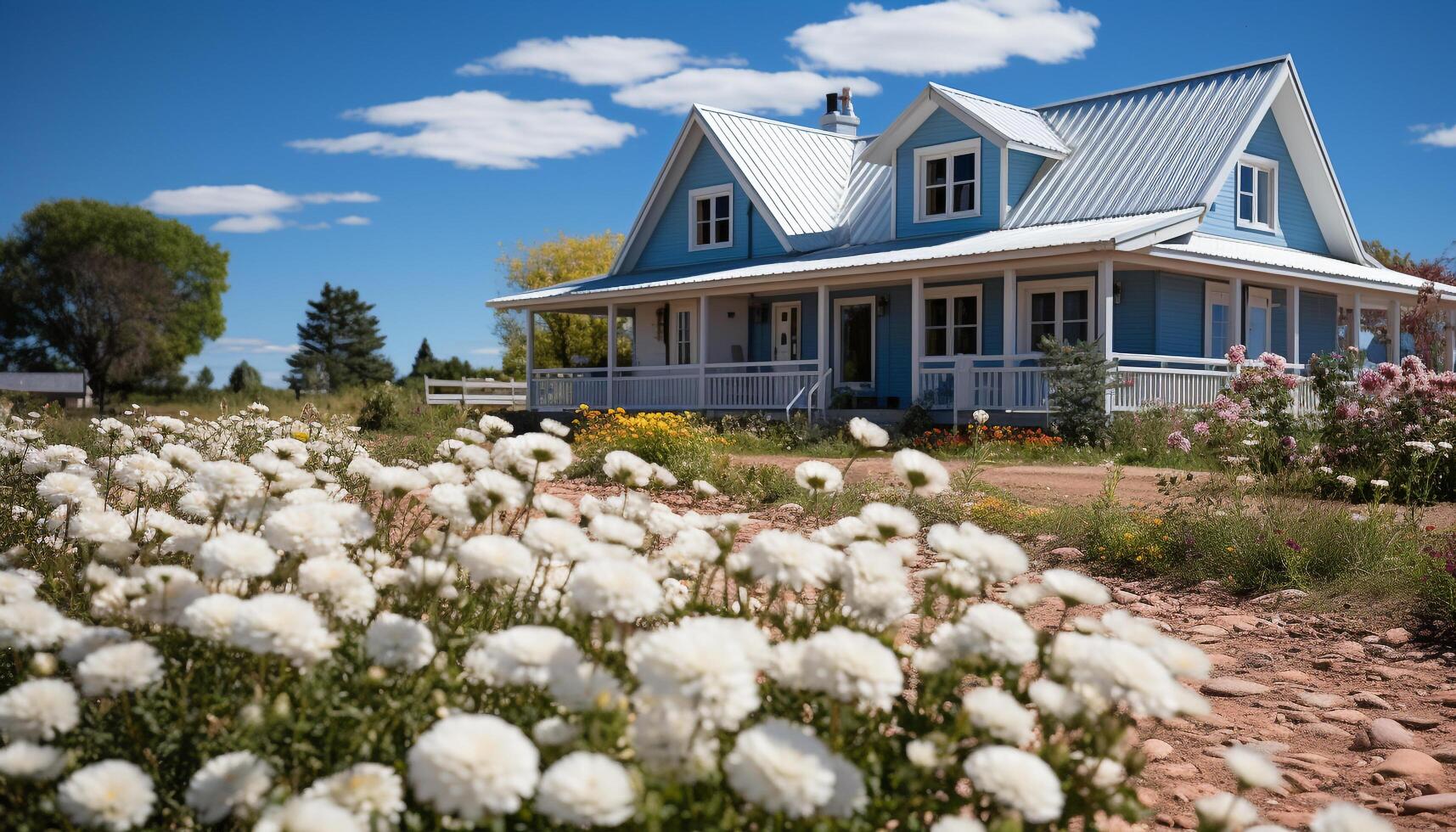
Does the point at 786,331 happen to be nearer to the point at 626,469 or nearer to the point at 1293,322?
the point at 1293,322

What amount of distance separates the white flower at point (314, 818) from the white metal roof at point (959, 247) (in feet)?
51.1

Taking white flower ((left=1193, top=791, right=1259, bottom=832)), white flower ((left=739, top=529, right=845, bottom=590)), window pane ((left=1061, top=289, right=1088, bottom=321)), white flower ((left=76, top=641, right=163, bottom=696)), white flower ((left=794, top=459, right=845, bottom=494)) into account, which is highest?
window pane ((left=1061, top=289, right=1088, bottom=321))

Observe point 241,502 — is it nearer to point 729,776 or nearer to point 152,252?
point 729,776

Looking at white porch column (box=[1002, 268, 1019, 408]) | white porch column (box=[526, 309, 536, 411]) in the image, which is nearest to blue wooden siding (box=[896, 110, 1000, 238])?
white porch column (box=[1002, 268, 1019, 408])

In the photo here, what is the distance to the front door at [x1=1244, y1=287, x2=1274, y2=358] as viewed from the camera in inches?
854

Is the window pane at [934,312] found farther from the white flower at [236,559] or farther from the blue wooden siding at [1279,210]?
the white flower at [236,559]

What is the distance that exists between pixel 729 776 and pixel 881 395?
20.5 metres

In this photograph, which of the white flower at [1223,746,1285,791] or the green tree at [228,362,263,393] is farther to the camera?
the green tree at [228,362,263,393]

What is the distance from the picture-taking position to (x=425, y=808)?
233 centimetres

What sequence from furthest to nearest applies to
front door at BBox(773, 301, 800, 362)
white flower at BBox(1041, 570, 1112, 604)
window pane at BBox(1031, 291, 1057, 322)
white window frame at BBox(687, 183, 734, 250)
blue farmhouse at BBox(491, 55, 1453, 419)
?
white window frame at BBox(687, 183, 734, 250) → front door at BBox(773, 301, 800, 362) → window pane at BBox(1031, 291, 1057, 322) → blue farmhouse at BBox(491, 55, 1453, 419) → white flower at BBox(1041, 570, 1112, 604)

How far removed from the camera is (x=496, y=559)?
2.36 m

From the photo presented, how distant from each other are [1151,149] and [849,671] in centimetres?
2128

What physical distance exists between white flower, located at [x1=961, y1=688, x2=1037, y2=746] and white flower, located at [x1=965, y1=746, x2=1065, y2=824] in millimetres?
115

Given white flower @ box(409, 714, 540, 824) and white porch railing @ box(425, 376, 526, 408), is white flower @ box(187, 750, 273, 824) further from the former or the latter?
white porch railing @ box(425, 376, 526, 408)
